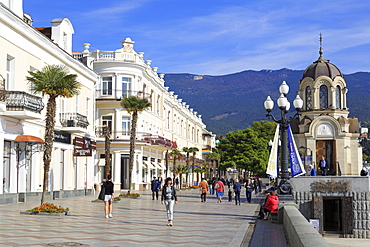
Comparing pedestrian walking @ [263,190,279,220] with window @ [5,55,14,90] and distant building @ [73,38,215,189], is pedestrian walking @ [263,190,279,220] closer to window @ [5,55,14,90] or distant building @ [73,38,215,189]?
window @ [5,55,14,90]

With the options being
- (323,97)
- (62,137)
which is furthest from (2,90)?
(323,97)

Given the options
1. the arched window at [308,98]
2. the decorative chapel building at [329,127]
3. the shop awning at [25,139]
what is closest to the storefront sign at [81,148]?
the shop awning at [25,139]

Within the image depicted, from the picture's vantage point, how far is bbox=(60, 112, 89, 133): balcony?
33812 mm

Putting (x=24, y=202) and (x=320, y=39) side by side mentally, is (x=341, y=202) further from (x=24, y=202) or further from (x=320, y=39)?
(x=320, y=39)

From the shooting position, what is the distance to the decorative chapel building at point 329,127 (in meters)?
36.2

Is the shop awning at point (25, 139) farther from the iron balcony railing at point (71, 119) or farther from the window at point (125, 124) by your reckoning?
the window at point (125, 124)

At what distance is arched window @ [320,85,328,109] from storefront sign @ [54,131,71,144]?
18242mm

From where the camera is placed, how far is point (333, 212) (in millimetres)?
25656

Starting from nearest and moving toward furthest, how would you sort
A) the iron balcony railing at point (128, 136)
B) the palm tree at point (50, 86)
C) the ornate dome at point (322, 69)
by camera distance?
the palm tree at point (50, 86) < the ornate dome at point (322, 69) < the iron balcony railing at point (128, 136)

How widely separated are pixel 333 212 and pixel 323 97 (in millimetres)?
14202

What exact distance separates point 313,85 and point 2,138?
22914mm

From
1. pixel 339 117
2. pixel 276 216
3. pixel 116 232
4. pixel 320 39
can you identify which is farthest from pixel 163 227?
pixel 320 39

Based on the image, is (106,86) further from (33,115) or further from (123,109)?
(33,115)

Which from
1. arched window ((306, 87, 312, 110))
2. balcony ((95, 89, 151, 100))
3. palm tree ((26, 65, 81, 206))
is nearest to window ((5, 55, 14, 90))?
palm tree ((26, 65, 81, 206))
